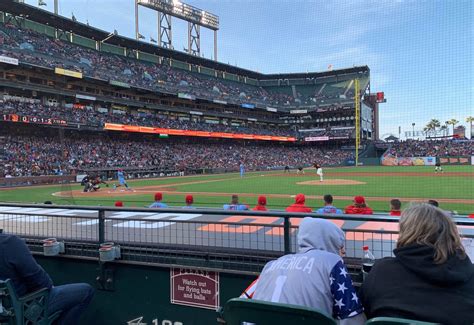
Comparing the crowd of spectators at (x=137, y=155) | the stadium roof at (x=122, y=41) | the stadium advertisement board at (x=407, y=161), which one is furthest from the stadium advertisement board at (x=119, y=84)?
the stadium advertisement board at (x=407, y=161)

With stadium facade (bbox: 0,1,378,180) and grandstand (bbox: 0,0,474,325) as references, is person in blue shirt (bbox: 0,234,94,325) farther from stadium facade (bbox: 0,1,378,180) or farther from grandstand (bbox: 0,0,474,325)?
stadium facade (bbox: 0,1,378,180)

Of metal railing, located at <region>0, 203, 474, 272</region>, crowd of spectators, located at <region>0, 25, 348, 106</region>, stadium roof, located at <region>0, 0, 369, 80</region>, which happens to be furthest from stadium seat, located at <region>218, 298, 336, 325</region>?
stadium roof, located at <region>0, 0, 369, 80</region>

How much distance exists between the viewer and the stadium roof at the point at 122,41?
43.1 m

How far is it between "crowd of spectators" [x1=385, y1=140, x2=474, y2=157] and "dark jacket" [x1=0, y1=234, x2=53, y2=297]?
211ft

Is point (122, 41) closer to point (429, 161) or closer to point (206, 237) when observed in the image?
point (429, 161)

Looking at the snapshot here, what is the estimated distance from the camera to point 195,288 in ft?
13.5

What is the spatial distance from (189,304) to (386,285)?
8.91ft

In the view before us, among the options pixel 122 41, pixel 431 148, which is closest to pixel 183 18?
A: pixel 122 41

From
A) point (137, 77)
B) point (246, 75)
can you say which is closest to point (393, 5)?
point (137, 77)

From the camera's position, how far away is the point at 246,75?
273ft

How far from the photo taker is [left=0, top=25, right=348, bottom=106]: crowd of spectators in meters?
41.7

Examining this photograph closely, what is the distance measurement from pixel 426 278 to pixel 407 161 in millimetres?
64061

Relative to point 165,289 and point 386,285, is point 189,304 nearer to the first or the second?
point 165,289

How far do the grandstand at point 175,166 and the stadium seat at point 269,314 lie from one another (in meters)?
0.01
